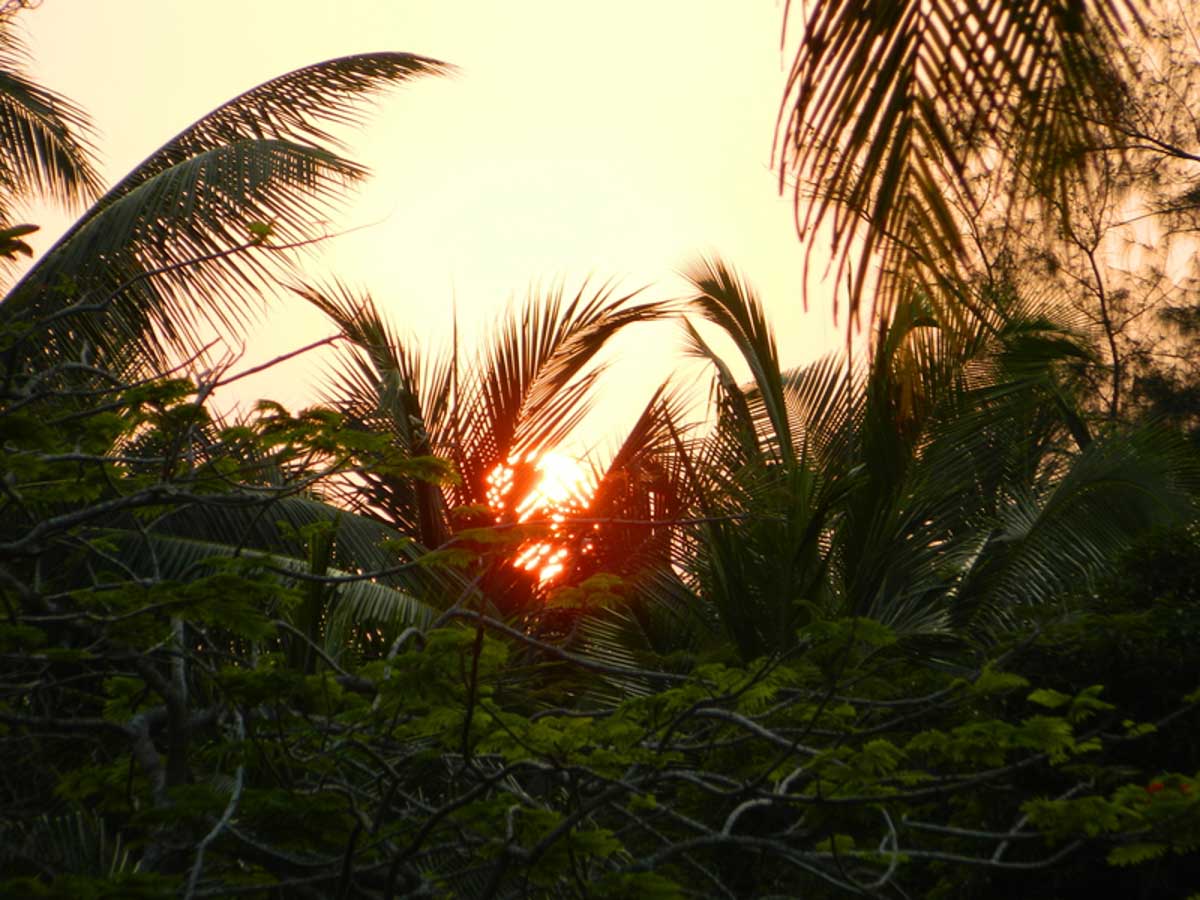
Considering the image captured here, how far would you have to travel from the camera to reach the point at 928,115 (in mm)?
2031

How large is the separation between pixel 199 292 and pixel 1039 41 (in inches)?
265

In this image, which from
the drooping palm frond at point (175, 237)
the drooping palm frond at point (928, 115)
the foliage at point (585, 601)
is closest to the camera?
the drooping palm frond at point (928, 115)

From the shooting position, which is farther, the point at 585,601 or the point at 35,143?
the point at 35,143

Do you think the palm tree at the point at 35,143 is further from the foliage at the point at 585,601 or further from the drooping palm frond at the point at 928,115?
the drooping palm frond at the point at 928,115

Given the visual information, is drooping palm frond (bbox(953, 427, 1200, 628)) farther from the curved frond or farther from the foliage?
the curved frond

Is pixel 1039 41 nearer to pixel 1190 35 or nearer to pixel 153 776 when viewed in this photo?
pixel 153 776

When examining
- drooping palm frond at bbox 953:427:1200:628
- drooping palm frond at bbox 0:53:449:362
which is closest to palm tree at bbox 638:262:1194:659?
drooping palm frond at bbox 953:427:1200:628

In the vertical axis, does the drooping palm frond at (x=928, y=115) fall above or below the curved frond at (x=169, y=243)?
below

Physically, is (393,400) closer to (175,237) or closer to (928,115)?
(175,237)

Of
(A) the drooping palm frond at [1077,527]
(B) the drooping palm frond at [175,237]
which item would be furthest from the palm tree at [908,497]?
(B) the drooping palm frond at [175,237]

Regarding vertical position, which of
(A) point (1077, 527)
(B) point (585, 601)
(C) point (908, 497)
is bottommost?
(B) point (585, 601)

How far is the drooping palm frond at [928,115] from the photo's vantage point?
1.96 m

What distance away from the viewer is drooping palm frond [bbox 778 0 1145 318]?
1965 millimetres

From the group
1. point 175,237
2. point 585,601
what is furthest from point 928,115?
point 175,237
